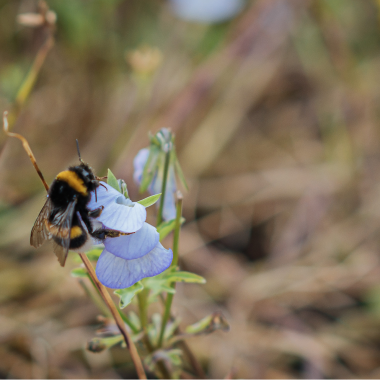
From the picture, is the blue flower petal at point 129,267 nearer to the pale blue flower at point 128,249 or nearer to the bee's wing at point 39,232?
the pale blue flower at point 128,249

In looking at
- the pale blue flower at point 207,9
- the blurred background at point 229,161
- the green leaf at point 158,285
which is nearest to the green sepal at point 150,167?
the green leaf at point 158,285

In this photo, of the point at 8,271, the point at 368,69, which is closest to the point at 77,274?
the point at 8,271

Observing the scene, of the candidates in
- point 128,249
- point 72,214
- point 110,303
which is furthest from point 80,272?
point 128,249

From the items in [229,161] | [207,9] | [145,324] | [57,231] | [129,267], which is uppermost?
[207,9]

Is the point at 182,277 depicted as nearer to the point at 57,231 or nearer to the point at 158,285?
the point at 158,285

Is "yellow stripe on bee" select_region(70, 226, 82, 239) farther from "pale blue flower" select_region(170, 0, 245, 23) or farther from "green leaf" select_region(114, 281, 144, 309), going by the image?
"pale blue flower" select_region(170, 0, 245, 23)

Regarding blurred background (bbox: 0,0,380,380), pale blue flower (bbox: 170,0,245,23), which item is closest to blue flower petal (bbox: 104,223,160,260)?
blurred background (bbox: 0,0,380,380)
